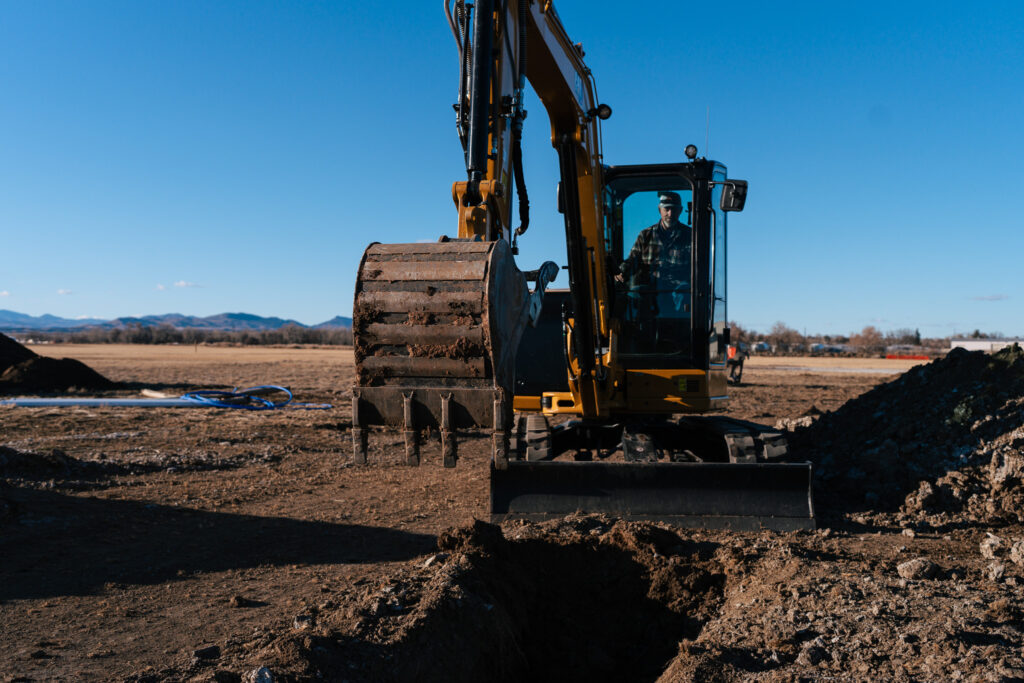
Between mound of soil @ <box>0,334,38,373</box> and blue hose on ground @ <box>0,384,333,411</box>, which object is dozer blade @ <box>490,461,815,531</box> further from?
mound of soil @ <box>0,334,38,373</box>

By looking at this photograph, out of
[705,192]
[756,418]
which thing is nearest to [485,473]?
[705,192]

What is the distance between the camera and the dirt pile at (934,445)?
24.1 feet

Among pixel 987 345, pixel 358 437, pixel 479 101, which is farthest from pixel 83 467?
pixel 987 345

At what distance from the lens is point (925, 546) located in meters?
6.30

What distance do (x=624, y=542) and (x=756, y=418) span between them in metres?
10.9

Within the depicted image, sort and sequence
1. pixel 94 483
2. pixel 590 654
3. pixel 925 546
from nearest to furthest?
1. pixel 590 654
2. pixel 925 546
3. pixel 94 483

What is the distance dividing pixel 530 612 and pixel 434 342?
214 centimetres

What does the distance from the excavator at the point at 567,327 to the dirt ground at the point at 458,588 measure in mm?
563

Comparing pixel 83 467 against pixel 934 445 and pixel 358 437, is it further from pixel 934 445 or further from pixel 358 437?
pixel 934 445

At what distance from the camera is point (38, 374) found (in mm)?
20344

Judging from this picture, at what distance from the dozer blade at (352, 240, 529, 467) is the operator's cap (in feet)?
13.4

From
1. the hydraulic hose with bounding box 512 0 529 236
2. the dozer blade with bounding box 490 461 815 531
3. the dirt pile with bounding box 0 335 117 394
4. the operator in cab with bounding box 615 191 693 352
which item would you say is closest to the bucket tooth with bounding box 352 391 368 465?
the hydraulic hose with bounding box 512 0 529 236

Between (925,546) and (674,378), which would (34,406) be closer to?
(674,378)

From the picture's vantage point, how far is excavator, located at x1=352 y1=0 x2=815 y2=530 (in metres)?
4.02
